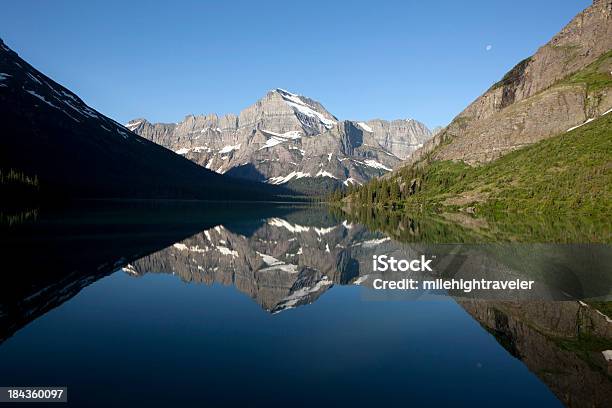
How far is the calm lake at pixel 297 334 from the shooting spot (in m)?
13.8

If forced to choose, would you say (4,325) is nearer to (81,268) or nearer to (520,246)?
(81,268)

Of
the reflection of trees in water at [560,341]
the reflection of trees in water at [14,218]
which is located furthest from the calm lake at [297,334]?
the reflection of trees in water at [14,218]

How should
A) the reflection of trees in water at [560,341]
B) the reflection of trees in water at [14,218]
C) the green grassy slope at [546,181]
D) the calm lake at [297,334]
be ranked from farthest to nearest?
1. the green grassy slope at [546,181]
2. the reflection of trees in water at [14,218]
3. the reflection of trees in water at [560,341]
4. the calm lake at [297,334]

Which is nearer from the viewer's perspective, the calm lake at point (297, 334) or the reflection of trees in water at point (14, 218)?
the calm lake at point (297, 334)

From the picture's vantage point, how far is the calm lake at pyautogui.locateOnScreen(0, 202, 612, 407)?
544 inches

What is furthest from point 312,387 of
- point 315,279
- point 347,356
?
point 315,279

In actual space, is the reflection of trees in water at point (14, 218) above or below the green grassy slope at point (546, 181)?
below

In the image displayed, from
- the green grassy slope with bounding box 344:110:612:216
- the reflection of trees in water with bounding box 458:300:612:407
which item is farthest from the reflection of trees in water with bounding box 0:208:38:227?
the green grassy slope with bounding box 344:110:612:216

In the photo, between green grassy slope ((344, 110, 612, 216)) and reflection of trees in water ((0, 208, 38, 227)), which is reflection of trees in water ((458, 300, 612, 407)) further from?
green grassy slope ((344, 110, 612, 216))

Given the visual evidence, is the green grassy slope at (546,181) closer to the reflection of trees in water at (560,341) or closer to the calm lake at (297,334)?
the calm lake at (297,334)

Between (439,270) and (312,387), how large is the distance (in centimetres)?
2613

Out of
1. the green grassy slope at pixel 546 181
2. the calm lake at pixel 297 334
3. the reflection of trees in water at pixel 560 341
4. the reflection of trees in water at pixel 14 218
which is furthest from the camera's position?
the green grassy slope at pixel 546 181

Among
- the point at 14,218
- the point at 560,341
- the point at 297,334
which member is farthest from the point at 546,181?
the point at 14,218

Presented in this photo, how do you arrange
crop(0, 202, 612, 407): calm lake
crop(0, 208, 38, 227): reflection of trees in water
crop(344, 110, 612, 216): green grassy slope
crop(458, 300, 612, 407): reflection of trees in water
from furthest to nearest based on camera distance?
crop(344, 110, 612, 216): green grassy slope → crop(0, 208, 38, 227): reflection of trees in water → crop(458, 300, 612, 407): reflection of trees in water → crop(0, 202, 612, 407): calm lake
